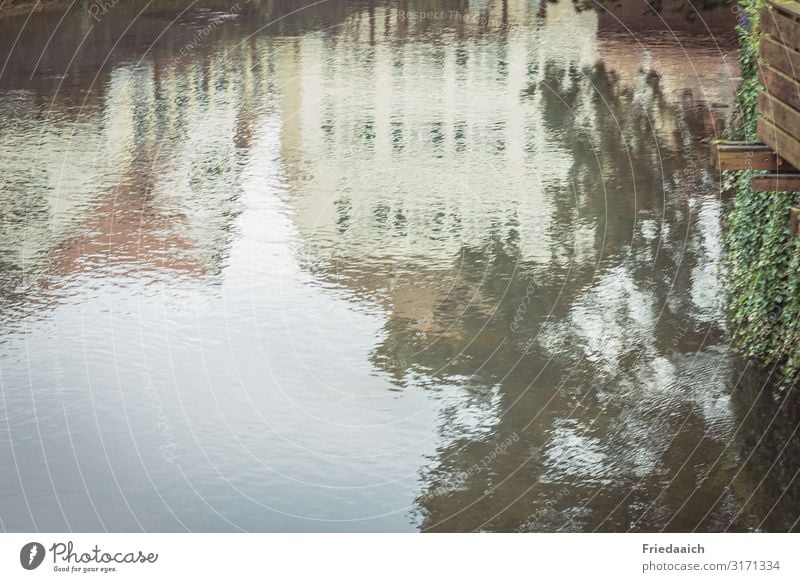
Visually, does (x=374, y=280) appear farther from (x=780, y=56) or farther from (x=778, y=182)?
(x=780, y=56)

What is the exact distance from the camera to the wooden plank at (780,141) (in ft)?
21.9

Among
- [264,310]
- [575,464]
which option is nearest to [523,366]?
[575,464]

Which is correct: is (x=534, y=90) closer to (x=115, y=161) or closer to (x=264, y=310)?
(x=115, y=161)

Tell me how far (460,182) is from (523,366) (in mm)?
4024

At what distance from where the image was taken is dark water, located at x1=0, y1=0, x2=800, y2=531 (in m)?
7.45

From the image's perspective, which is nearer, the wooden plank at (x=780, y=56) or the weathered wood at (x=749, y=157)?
the wooden plank at (x=780, y=56)

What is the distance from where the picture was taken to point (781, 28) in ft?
22.4

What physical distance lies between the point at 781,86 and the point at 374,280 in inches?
174

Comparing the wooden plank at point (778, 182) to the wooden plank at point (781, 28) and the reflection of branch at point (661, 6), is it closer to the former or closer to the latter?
the wooden plank at point (781, 28)

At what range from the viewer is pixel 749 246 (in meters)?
8.95

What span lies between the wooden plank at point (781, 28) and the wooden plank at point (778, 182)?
31.8 inches
